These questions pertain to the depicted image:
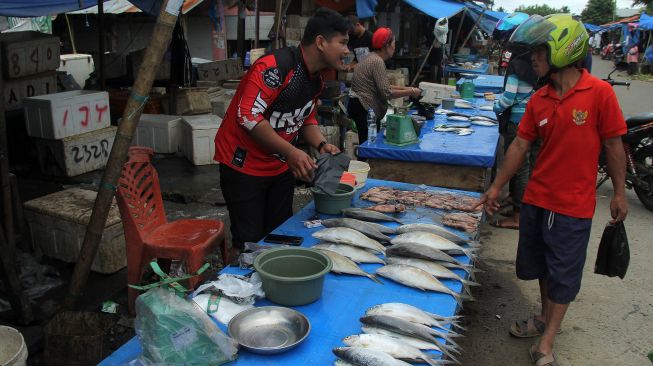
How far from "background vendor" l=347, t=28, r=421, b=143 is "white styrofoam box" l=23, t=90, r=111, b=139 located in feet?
11.7

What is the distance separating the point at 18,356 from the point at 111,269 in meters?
1.94

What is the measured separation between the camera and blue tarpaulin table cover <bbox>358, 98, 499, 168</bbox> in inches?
186

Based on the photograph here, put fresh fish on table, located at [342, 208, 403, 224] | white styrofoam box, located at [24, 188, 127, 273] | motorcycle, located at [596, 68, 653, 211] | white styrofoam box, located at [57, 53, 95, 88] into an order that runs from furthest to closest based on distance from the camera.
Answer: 1. white styrofoam box, located at [57, 53, 95, 88]
2. motorcycle, located at [596, 68, 653, 211]
3. white styrofoam box, located at [24, 188, 127, 273]
4. fresh fish on table, located at [342, 208, 403, 224]

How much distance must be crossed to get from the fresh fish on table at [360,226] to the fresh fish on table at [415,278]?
1.34ft

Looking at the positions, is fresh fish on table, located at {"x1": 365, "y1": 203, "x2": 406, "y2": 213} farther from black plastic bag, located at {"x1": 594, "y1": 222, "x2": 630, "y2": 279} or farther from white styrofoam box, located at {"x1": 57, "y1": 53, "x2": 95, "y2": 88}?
white styrofoam box, located at {"x1": 57, "y1": 53, "x2": 95, "y2": 88}

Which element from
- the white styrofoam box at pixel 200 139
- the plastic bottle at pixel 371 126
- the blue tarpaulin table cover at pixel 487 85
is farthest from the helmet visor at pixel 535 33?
the blue tarpaulin table cover at pixel 487 85

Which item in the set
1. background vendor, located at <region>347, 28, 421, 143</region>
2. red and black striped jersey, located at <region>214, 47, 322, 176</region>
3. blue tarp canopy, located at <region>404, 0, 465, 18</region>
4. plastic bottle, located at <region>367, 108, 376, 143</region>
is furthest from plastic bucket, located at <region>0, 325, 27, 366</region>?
blue tarp canopy, located at <region>404, 0, 465, 18</region>

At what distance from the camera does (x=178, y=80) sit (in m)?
9.47

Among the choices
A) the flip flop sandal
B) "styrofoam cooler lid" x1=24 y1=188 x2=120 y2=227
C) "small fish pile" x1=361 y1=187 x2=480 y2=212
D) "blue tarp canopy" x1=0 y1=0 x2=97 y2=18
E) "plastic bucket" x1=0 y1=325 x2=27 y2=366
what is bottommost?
the flip flop sandal

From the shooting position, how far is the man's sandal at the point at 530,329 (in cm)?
360

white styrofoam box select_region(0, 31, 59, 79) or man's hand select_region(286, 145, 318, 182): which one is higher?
white styrofoam box select_region(0, 31, 59, 79)

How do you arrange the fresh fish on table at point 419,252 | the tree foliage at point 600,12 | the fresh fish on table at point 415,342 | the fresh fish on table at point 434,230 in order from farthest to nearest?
the tree foliage at point 600,12 < the fresh fish on table at point 434,230 < the fresh fish on table at point 419,252 < the fresh fish on table at point 415,342

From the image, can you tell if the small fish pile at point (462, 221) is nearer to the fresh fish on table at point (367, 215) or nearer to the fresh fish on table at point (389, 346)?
the fresh fish on table at point (367, 215)

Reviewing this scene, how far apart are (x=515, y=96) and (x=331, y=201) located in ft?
10.3
